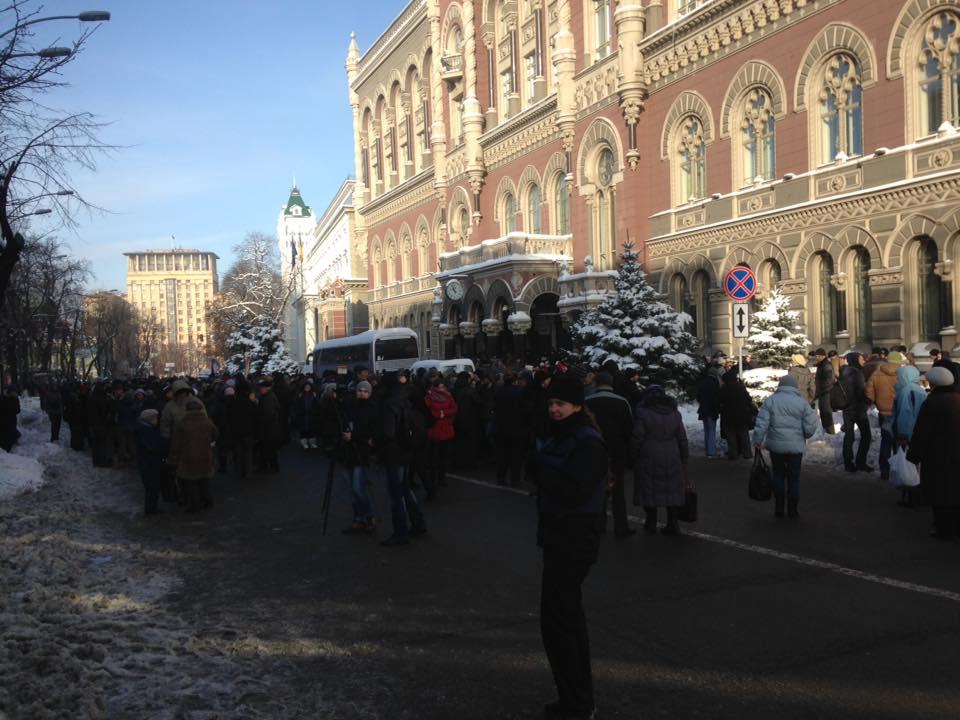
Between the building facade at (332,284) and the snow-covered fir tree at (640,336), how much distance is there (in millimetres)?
31193

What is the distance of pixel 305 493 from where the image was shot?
A: 14141 mm

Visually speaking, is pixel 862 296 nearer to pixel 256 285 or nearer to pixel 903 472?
pixel 903 472

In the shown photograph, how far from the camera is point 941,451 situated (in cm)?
873

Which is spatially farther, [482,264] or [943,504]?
[482,264]

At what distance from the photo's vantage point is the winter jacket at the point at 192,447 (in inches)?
489

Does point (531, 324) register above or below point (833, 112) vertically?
below

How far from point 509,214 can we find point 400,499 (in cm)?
3248

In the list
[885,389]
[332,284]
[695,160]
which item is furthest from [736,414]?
[332,284]

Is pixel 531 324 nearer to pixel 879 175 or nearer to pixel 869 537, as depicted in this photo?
pixel 879 175

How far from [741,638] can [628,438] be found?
365 centimetres

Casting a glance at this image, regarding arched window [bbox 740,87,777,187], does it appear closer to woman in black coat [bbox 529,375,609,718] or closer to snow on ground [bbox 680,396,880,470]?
snow on ground [bbox 680,396,880,470]

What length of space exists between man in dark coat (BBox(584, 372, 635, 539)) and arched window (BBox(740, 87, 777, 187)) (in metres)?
17.1

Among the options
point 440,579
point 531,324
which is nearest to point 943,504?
point 440,579

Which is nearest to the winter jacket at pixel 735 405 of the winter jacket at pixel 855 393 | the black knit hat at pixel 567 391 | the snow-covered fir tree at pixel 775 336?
the winter jacket at pixel 855 393
